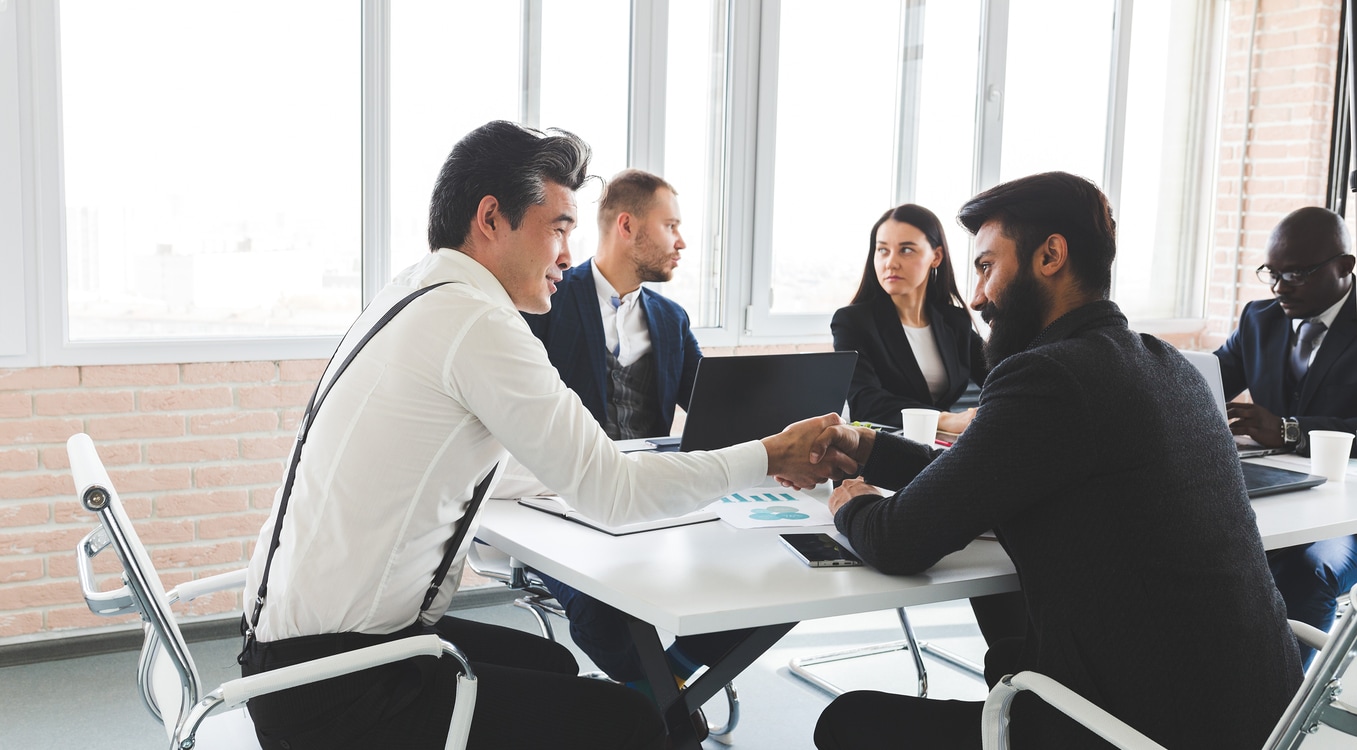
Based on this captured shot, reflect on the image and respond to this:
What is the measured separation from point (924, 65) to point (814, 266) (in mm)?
1003

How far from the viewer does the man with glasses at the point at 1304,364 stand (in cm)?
278

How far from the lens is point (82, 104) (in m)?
3.13

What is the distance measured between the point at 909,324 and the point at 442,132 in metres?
1.64

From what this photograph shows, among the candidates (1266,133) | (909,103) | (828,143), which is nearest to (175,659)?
(828,143)

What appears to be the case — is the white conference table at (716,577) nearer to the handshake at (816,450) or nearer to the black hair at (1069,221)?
the handshake at (816,450)

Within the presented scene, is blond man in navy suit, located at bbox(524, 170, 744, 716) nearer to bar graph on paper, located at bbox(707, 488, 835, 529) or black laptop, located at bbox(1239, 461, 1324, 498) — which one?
bar graph on paper, located at bbox(707, 488, 835, 529)

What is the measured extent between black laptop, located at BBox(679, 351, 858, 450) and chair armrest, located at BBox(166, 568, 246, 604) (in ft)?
2.67

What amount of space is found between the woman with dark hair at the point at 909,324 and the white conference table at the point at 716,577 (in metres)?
1.39

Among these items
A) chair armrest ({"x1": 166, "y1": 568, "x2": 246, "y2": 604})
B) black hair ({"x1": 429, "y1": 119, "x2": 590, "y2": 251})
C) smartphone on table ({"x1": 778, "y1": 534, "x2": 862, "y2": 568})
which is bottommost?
chair armrest ({"x1": 166, "y1": 568, "x2": 246, "y2": 604})

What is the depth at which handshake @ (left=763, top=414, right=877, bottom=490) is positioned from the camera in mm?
1938

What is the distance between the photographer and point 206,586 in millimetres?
1812

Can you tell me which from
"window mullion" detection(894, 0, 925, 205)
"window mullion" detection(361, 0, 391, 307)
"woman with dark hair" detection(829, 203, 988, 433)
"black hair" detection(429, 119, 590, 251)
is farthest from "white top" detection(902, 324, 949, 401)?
"black hair" detection(429, 119, 590, 251)

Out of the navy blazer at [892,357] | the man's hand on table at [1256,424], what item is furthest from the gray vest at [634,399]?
the man's hand on table at [1256,424]

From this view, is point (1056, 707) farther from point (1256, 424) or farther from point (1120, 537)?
point (1256, 424)
